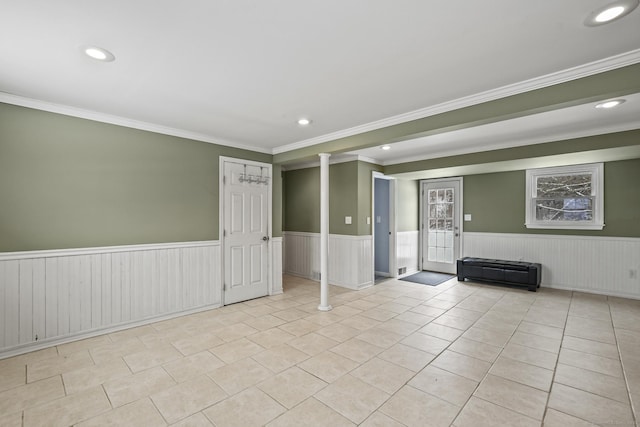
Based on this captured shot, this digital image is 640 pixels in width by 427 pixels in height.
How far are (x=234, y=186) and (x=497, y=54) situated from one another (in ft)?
12.1

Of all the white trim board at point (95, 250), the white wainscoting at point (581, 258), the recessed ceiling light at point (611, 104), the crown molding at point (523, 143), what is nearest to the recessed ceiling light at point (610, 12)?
the recessed ceiling light at point (611, 104)

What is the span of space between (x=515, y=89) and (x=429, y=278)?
4.51m

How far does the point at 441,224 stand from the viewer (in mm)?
6961

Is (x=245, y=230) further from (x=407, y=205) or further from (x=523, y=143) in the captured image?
(x=523, y=143)

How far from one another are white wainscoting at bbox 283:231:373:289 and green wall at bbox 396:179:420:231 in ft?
4.44

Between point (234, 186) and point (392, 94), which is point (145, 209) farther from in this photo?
point (392, 94)

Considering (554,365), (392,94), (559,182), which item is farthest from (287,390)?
(559,182)

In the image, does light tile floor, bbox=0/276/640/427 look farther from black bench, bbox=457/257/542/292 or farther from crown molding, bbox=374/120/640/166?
crown molding, bbox=374/120/640/166

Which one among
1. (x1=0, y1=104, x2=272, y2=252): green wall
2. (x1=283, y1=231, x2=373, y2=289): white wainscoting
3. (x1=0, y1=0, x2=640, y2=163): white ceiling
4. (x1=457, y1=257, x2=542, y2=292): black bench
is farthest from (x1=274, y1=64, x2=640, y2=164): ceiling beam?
(x1=457, y1=257, x2=542, y2=292): black bench

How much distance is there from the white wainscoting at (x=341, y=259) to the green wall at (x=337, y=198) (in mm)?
154

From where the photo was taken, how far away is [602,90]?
7.33 ft

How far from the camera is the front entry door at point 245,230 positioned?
4.60 metres

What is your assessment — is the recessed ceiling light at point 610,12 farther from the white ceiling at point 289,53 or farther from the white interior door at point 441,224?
the white interior door at point 441,224

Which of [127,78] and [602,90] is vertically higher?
[127,78]
